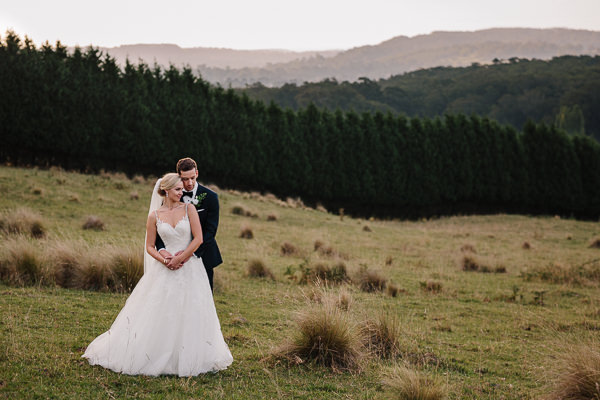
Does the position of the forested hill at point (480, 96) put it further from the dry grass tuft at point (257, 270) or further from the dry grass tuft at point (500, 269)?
the dry grass tuft at point (257, 270)

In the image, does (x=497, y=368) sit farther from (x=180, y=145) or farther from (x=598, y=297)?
(x=180, y=145)

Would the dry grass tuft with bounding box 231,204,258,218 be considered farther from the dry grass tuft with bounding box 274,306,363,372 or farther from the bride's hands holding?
the bride's hands holding

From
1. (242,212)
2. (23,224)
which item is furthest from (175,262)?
(242,212)

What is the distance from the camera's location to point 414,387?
526cm

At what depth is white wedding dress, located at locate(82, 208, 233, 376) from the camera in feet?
18.6

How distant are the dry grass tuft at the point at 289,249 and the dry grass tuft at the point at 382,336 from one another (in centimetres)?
934

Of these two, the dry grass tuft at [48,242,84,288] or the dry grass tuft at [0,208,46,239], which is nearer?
the dry grass tuft at [48,242,84,288]

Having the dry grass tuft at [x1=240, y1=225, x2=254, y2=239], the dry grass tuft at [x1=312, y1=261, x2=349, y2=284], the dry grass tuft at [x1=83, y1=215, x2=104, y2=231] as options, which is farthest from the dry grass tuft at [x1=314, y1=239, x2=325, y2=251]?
the dry grass tuft at [x1=83, y1=215, x2=104, y2=231]

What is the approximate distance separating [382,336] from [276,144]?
33970 mm

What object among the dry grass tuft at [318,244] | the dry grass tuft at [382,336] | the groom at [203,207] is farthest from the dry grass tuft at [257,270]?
the groom at [203,207]

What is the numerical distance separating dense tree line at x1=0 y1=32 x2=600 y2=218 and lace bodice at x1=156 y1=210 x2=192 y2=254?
29376 millimetres

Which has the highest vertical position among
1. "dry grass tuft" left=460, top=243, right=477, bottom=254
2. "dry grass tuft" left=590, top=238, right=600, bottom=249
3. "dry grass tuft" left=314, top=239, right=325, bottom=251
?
"dry grass tuft" left=314, top=239, right=325, bottom=251

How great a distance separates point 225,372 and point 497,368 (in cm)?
390

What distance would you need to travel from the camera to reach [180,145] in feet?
121
